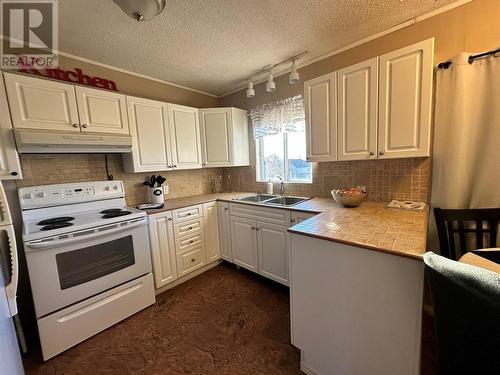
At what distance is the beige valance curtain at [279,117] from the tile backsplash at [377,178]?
22.8 inches

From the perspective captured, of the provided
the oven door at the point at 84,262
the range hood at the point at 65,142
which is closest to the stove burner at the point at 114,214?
the oven door at the point at 84,262

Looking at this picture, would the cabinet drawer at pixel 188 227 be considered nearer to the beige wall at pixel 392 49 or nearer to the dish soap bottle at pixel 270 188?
the dish soap bottle at pixel 270 188

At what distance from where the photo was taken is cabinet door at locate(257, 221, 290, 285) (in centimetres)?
210

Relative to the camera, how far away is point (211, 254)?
271 cm

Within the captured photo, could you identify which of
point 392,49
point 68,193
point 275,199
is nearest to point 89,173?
point 68,193

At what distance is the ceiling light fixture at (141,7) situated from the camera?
3.98 feet

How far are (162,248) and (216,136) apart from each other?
1.57 meters

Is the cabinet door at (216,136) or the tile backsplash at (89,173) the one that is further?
the cabinet door at (216,136)

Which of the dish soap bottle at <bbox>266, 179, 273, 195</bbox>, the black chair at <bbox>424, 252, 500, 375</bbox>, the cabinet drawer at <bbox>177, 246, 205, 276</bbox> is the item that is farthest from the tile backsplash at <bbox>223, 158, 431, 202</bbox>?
the cabinet drawer at <bbox>177, 246, 205, 276</bbox>

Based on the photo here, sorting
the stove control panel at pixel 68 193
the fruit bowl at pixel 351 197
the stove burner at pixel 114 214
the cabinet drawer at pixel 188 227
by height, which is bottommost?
the cabinet drawer at pixel 188 227

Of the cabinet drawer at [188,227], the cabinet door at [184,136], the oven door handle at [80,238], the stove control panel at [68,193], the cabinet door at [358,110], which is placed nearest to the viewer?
the oven door handle at [80,238]

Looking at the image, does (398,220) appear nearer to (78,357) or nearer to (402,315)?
(402,315)

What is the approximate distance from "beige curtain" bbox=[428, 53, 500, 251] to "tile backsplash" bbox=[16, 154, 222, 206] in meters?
2.75

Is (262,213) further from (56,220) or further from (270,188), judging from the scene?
(56,220)
